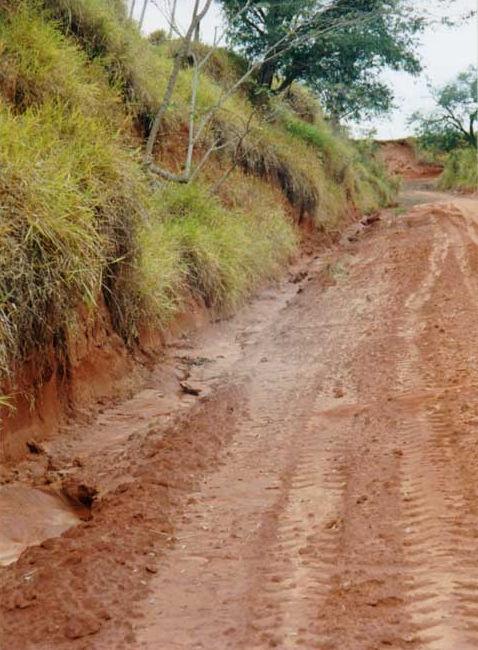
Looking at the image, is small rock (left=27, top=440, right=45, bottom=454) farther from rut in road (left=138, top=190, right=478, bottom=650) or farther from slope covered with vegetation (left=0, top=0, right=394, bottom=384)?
rut in road (left=138, top=190, right=478, bottom=650)

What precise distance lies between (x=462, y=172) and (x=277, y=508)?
30218 millimetres

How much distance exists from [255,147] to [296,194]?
169 centimetres

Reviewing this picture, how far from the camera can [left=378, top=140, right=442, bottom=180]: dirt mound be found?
139 ft

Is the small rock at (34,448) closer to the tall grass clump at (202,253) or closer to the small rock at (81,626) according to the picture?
the small rock at (81,626)

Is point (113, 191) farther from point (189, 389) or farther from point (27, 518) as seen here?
point (27, 518)

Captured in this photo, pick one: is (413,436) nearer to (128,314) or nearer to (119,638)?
(119,638)

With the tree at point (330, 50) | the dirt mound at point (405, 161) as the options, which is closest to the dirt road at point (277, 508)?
the tree at point (330, 50)

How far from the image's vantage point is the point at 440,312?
21.8 feet

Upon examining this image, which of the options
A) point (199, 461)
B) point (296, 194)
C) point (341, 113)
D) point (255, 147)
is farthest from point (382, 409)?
point (341, 113)

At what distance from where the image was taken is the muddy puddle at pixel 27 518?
2.86 metres

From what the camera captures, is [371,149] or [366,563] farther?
[371,149]

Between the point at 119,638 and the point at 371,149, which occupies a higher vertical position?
the point at 371,149

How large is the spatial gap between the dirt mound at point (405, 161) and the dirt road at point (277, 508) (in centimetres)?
3868

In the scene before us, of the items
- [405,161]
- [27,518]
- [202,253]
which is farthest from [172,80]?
[405,161]
